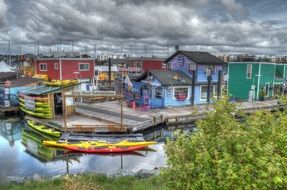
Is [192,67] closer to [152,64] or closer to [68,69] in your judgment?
[68,69]

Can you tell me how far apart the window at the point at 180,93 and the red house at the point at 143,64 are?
2288cm

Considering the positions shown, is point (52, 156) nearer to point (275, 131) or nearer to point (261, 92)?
point (275, 131)

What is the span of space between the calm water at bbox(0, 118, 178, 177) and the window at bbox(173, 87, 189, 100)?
970 cm

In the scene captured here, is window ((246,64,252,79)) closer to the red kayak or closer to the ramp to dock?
the ramp to dock

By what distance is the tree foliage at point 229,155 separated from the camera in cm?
468

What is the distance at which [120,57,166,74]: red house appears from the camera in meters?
58.0

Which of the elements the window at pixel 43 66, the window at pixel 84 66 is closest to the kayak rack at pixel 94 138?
the window at pixel 84 66

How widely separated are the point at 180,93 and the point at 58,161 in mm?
17376

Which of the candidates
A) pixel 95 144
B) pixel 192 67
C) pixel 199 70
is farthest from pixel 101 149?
pixel 199 70

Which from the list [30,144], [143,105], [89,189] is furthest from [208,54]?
[89,189]

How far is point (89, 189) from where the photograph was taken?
29.9ft

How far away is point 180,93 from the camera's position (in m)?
32.7

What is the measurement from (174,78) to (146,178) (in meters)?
20.6

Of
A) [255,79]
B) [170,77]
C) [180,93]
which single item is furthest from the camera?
[255,79]
